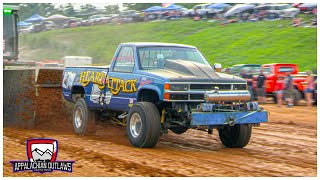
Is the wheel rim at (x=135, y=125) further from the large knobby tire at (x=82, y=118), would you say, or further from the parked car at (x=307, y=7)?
the parked car at (x=307, y=7)

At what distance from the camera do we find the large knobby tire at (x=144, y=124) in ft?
27.7

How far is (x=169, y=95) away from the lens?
8.35 metres

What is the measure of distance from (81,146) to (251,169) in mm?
3002

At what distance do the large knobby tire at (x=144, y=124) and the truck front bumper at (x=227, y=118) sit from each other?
0.60 m

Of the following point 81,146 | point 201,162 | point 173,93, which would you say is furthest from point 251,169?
point 81,146

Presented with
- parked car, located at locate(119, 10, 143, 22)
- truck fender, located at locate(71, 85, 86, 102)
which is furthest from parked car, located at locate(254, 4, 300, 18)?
truck fender, located at locate(71, 85, 86, 102)

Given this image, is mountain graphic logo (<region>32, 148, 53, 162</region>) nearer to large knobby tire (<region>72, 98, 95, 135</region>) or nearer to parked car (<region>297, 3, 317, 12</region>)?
large knobby tire (<region>72, 98, 95, 135</region>)

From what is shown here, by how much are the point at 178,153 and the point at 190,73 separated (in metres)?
1.26

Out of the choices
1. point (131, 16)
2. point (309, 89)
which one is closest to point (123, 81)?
point (309, 89)

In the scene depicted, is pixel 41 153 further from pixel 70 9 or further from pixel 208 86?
pixel 70 9

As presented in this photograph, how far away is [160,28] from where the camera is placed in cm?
3262

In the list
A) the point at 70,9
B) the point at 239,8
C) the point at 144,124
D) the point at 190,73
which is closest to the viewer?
the point at 144,124

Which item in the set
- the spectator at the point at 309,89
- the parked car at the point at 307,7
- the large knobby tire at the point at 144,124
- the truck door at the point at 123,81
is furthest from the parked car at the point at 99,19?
the large knobby tire at the point at 144,124

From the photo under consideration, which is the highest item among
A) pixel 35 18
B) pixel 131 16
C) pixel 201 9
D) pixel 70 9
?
pixel 70 9
